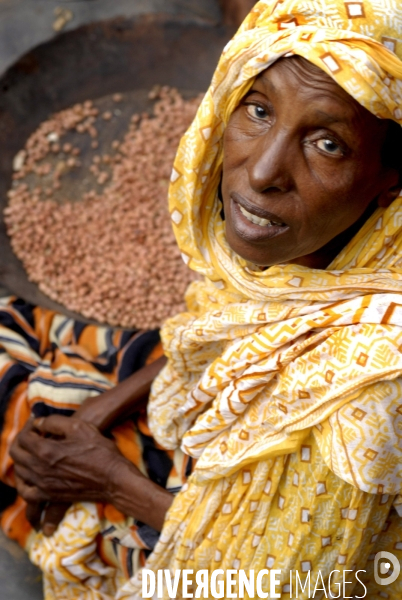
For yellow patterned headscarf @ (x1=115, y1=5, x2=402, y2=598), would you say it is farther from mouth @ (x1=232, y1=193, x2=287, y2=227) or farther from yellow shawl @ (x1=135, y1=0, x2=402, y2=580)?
mouth @ (x1=232, y1=193, x2=287, y2=227)

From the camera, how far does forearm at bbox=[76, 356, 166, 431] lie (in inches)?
63.9

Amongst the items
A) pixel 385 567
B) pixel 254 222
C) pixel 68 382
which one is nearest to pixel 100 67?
pixel 68 382

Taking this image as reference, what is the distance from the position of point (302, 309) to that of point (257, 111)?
324 mm

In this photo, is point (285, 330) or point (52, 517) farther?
point (52, 517)

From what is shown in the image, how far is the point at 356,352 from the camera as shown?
99cm

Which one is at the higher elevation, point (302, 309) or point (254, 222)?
point (254, 222)

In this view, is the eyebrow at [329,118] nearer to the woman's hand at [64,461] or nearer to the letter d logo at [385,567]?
the letter d logo at [385,567]

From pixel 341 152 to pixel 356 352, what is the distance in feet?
0.95

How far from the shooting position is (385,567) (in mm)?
1302

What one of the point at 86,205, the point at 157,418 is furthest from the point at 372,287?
the point at 86,205

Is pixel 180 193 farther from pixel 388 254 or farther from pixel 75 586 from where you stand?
pixel 75 586

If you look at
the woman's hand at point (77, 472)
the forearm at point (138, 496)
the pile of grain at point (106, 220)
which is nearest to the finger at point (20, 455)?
the woman's hand at point (77, 472)

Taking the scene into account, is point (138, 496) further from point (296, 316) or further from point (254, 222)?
point (254, 222)

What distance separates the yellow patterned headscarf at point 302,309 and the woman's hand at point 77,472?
0.24 metres
